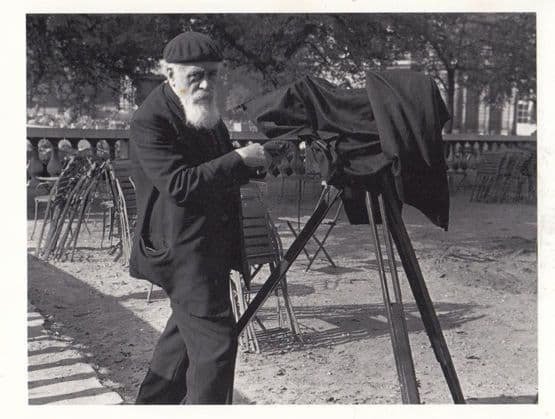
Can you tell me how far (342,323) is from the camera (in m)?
6.07

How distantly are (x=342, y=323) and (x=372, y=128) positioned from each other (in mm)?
3195

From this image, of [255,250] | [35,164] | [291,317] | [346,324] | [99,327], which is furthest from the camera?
[35,164]

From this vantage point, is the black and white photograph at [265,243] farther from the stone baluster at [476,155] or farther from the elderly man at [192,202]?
the stone baluster at [476,155]

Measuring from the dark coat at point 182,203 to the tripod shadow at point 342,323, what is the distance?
2.26m

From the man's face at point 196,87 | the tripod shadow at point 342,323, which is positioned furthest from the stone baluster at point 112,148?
the man's face at point 196,87

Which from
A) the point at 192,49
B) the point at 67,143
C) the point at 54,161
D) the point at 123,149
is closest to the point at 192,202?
the point at 192,49

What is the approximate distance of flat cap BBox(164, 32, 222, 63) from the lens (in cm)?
307

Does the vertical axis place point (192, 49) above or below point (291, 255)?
above

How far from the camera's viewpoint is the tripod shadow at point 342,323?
5531 millimetres

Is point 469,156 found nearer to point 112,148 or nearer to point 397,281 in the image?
point 112,148

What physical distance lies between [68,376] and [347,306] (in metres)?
2.95

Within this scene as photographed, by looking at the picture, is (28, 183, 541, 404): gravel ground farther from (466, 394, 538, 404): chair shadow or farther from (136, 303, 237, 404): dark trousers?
(136, 303, 237, 404): dark trousers

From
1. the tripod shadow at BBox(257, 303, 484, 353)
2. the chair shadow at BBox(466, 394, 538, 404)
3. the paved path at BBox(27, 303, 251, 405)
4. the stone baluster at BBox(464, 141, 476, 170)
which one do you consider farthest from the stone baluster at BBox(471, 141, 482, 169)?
the paved path at BBox(27, 303, 251, 405)

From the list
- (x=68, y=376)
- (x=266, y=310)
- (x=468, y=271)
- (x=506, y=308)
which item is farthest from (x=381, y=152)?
(x=468, y=271)
